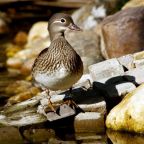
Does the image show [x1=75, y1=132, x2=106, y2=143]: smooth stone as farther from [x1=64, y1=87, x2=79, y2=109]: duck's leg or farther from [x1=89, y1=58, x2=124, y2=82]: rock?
[x1=89, y1=58, x2=124, y2=82]: rock

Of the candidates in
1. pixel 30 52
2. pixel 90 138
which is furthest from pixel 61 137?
pixel 30 52

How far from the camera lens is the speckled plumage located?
26.9 feet

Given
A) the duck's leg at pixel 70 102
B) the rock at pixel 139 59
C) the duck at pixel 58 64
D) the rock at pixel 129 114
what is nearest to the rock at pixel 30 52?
the rock at pixel 139 59

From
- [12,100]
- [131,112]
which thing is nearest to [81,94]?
[131,112]

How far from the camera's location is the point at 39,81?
8.54 m

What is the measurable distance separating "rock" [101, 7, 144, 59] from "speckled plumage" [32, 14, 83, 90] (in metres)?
2.62

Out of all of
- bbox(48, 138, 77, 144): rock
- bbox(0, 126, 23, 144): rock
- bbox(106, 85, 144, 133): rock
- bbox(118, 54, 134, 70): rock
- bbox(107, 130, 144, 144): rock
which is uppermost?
bbox(118, 54, 134, 70): rock

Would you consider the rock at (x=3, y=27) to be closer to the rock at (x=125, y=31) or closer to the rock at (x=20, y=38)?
the rock at (x=20, y=38)

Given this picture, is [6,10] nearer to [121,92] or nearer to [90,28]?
[90,28]

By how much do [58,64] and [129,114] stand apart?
1147 millimetres

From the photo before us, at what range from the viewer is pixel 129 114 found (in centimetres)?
810

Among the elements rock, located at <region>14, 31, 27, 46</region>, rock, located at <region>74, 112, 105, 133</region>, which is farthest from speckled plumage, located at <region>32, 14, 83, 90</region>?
rock, located at <region>14, 31, 27, 46</region>

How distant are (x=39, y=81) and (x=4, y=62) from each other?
662 centimetres

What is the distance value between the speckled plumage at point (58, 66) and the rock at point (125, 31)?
262 centimetres
